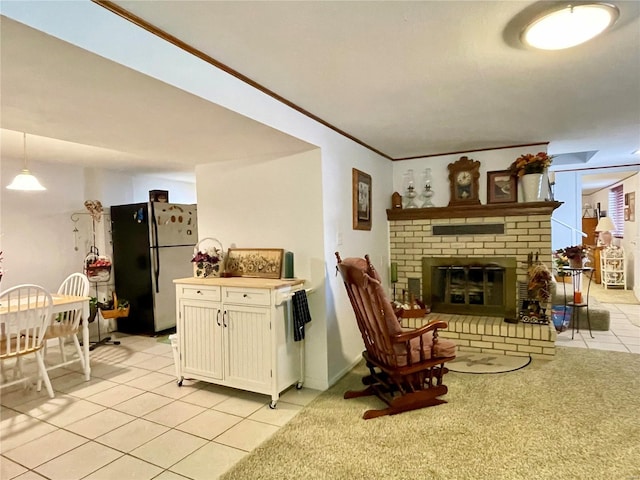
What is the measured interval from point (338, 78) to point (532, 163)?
2.55 meters

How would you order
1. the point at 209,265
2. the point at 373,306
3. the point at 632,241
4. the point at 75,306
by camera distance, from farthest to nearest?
the point at 632,241 → the point at 75,306 → the point at 209,265 → the point at 373,306

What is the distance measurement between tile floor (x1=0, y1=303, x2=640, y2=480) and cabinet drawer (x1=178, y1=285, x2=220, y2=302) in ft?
2.56

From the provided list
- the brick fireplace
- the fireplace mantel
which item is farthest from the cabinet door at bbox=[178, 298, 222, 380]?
the fireplace mantel

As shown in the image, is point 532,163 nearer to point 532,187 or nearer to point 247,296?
point 532,187

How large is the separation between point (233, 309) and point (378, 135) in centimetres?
194

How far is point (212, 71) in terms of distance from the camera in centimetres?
191

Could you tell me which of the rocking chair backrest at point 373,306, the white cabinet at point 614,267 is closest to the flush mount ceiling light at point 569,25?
the rocking chair backrest at point 373,306

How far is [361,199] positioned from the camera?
368cm

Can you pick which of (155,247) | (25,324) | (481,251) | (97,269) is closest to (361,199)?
(481,251)

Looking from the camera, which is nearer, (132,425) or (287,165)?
(132,425)

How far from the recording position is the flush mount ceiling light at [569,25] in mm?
1482

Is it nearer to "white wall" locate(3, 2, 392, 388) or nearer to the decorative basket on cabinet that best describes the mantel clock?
"white wall" locate(3, 2, 392, 388)

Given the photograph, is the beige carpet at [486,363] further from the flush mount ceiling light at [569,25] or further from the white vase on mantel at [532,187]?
the flush mount ceiling light at [569,25]

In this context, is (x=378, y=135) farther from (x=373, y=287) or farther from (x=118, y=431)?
(x=118, y=431)
